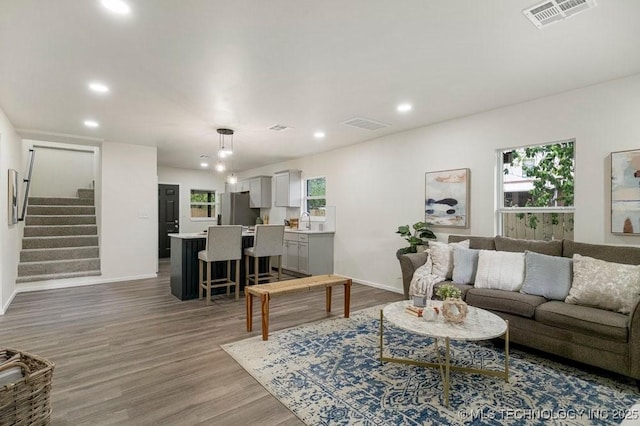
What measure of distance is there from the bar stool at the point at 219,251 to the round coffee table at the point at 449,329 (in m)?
2.85

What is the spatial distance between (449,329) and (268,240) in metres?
3.50

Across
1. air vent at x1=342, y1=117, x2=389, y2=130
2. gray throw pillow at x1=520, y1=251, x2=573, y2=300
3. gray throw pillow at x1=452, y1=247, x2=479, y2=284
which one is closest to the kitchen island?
air vent at x1=342, y1=117, x2=389, y2=130

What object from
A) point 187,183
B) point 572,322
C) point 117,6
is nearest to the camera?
point 117,6

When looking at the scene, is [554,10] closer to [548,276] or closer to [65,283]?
[548,276]

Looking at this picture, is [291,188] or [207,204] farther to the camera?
[207,204]

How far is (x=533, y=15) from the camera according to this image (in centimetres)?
217

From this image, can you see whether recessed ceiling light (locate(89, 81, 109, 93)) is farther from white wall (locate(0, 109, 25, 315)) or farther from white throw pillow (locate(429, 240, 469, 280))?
white throw pillow (locate(429, 240, 469, 280))

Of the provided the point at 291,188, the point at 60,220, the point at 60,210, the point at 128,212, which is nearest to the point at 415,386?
the point at 291,188

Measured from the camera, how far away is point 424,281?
3.69 metres

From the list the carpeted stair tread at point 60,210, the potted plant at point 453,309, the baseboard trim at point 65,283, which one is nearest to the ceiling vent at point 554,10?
the potted plant at point 453,309

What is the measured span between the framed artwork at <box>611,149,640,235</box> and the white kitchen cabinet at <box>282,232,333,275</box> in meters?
4.37

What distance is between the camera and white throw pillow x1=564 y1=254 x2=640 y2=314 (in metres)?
2.55

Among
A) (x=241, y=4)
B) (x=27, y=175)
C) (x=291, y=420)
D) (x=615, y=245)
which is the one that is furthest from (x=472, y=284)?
(x=27, y=175)

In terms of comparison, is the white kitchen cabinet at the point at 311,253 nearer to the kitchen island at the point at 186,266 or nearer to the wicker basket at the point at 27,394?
the kitchen island at the point at 186,266
